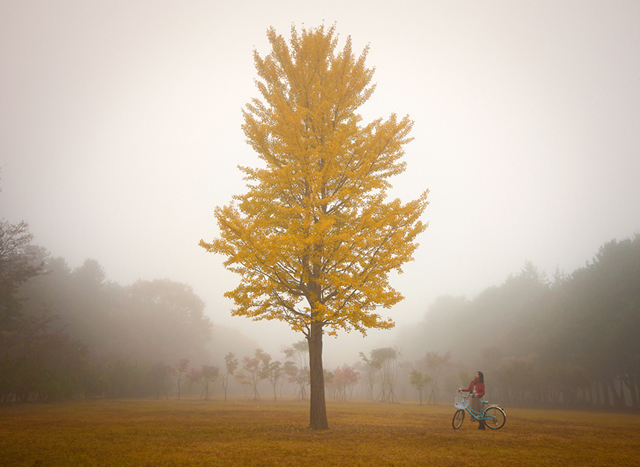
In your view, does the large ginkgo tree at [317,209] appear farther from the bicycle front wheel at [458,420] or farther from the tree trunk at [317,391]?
the bicycle front wheel at [458,420]

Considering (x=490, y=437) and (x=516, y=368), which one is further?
(x=516, y=368)

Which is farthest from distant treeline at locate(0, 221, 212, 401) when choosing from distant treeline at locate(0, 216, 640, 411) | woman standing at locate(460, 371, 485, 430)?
woman standing at locate(460, 371, 485, 430)

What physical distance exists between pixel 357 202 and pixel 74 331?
171 feet

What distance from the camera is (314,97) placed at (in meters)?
11.0

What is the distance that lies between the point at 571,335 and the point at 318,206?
131 feet

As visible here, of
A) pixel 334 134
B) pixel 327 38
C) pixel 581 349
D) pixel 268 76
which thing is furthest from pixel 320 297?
pixel 581 349

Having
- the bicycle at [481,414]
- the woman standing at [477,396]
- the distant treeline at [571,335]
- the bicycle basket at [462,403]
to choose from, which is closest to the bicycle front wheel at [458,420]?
the bicycle at [481,414]

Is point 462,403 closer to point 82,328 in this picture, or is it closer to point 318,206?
point 318,206

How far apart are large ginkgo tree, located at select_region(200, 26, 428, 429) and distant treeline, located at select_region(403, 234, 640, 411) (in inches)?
1348

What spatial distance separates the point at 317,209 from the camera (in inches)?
398

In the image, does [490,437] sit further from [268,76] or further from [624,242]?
[624,242]

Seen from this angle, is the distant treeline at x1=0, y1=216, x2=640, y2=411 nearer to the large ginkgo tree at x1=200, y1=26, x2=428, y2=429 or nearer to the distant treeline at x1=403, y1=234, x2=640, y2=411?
the distant treeline at x1=403, y1=234, x2=640, y2=411

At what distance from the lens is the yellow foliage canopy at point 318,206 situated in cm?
910

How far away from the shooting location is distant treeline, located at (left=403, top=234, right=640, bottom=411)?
98.5 ft
